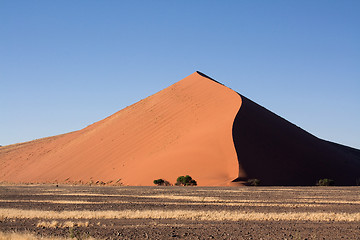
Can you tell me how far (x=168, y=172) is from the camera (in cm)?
5241

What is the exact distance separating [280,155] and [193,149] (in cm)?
879

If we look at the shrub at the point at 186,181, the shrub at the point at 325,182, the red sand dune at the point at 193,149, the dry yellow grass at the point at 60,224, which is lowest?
the shrub at the point at 325,182

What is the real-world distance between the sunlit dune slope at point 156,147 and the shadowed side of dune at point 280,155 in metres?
1.40

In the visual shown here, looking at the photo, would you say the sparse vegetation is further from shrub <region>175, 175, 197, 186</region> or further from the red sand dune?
shrub <region>175, 175, 197, 186</region>

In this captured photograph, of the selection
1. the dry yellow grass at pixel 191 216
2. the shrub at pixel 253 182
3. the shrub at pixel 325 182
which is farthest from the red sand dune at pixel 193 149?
the dry yellow grass at pixel 191 216

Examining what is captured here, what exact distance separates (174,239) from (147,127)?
54.5 metres

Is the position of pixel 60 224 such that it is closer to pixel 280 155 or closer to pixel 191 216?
pixel 191 216

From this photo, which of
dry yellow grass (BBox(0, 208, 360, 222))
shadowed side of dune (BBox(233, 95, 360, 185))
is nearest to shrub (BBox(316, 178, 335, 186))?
shadowed side of dune (BBox(233, 95, 360, 185))

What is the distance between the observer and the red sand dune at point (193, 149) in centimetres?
5231

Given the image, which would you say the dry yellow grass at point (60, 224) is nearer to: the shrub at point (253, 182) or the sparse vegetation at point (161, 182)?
the shrub at point (253, 182)

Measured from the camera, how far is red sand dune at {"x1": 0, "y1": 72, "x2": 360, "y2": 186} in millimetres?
52312

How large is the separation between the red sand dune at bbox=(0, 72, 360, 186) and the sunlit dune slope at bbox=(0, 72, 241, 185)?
0.13 meters

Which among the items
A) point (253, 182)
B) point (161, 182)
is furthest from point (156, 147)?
point (253, 182)

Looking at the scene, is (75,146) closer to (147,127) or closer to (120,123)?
(120,123)
